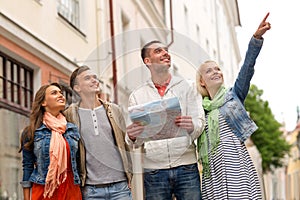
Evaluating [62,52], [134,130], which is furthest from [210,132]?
[62,52]

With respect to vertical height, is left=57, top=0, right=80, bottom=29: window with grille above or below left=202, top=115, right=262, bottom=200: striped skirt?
above

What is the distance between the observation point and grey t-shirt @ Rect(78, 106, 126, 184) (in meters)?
5.20

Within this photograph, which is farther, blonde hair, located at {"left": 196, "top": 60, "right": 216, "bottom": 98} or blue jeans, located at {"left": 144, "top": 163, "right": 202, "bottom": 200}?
blonde hair, located at {"left": 196, "top": 60, "right": 216, "bottom": 98}

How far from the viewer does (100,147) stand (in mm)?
5223

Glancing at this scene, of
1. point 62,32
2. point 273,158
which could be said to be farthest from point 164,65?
point 273,158

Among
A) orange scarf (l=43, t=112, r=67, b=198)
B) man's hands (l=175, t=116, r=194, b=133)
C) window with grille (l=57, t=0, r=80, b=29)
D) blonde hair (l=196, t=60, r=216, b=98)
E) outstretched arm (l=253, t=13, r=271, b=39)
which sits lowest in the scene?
orange scarf (l=43, t=112, r=67, b=198)

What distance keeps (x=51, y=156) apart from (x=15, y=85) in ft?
18.2

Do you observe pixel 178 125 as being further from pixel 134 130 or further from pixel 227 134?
pixel 227 134

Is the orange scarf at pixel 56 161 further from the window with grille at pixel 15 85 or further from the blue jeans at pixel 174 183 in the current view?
the window with grille at pixel 15 85

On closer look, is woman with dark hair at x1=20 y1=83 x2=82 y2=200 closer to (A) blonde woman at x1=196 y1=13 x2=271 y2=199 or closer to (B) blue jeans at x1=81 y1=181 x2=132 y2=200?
(B) blue jeans at x1=81 y1=181 x2=132 y2=200

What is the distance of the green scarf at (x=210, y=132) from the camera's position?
17.1 ft

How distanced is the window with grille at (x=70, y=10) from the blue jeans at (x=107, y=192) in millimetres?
7695

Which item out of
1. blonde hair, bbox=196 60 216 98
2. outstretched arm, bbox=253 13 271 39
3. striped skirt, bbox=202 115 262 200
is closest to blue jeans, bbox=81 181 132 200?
striped skirt, bbox=202 115 262 200

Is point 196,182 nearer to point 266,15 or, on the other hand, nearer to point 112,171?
point 112,171
